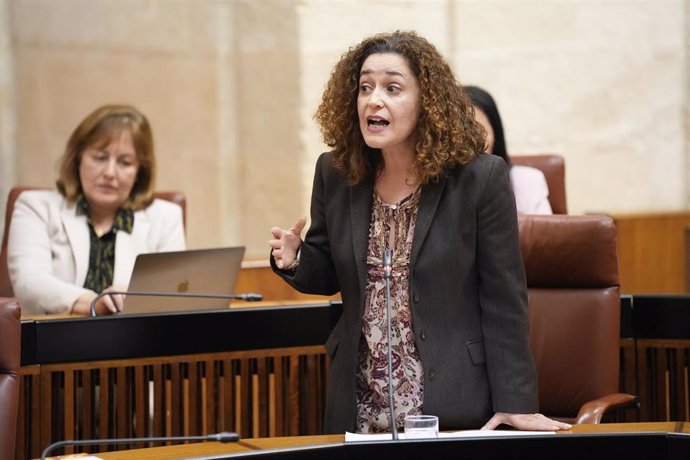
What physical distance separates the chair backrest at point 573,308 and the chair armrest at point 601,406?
0.08 m

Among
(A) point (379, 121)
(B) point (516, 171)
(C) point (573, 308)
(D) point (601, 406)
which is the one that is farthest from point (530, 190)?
(A) point (379, 121)

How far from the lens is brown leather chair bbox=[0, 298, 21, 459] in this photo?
7.41 feet

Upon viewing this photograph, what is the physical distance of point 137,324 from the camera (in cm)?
302

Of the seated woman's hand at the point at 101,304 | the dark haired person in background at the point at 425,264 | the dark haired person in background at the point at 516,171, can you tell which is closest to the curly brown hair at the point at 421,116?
the dark haired person in background at the point at 425,264

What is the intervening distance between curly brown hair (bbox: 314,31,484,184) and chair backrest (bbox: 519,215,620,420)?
0.61 meters

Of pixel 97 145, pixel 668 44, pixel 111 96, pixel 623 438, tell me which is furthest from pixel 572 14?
pixel 623 438

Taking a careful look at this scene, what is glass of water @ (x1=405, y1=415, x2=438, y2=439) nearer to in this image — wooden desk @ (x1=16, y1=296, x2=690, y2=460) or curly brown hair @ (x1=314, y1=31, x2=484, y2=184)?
curly brown hair @ (x1=314, y1=31, x2=484, y2=184)

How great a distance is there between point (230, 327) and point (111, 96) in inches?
91.0

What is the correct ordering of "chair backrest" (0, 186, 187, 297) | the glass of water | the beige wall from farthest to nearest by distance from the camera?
the beige wall
"chair backrest" (0, 186, 187, 297)
the glass of water

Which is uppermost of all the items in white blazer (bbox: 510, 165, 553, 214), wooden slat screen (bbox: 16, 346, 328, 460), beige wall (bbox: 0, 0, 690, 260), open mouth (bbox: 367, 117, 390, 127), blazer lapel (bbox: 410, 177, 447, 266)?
beige wall (bbox: 0, 0, 690, 260)

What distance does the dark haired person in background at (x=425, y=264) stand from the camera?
2.28m

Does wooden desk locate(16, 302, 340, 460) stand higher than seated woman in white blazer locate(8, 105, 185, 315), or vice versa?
seated woman in white blazer locate(8, 105, 185, 315)

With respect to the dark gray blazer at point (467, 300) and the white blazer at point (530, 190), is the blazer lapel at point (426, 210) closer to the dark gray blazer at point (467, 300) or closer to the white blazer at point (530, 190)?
the dark gray blazer at point (467, 300)

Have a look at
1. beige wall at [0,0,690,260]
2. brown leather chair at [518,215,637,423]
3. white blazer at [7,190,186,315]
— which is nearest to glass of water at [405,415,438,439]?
brown leather chair at [518,215,637,423]
